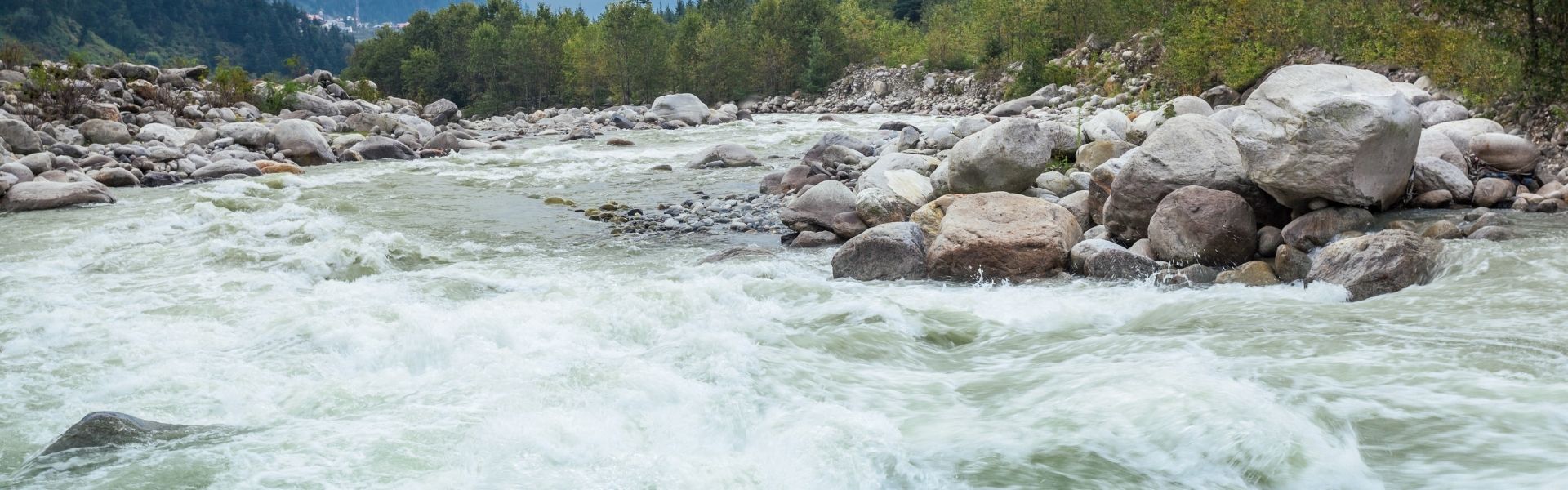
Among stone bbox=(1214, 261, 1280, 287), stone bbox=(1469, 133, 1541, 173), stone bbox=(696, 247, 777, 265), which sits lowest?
stone bbox=(696, 247, 777, 265)

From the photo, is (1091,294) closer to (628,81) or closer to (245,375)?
(245,375)

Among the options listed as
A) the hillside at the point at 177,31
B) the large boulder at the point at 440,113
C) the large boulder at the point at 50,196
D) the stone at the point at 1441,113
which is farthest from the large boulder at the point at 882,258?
the hillside at the point at 177,31

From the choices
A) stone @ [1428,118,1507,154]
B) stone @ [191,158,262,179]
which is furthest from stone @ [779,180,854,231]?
stone @ [191,158,262,179]

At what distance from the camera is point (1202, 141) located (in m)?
8.10

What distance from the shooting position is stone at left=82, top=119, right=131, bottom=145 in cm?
1845

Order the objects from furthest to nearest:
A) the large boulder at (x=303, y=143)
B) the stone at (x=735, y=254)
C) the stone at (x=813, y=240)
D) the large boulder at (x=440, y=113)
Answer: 1. the large boulder at (x=440, y=113)
2. the large boulder at (x=303, y=143)
3. the stone at (x=813, y=240)
4. the stone at (x=735, y=254)

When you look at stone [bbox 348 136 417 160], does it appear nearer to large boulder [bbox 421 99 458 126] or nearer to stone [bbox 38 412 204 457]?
large boulder [bbox 421 99 458 126]

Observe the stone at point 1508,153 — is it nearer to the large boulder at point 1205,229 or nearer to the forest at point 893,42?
the forest at point 893,42

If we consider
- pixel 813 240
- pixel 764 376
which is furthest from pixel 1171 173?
pixel 764 376

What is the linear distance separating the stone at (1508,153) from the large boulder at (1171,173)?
7.22 ft

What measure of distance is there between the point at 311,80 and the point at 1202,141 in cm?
3376

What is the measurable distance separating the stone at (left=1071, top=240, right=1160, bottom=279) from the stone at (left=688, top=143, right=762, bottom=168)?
9.69 metres

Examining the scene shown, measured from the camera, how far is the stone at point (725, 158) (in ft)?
54.8

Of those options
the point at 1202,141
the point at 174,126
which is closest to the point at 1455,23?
the point at 1202,141
